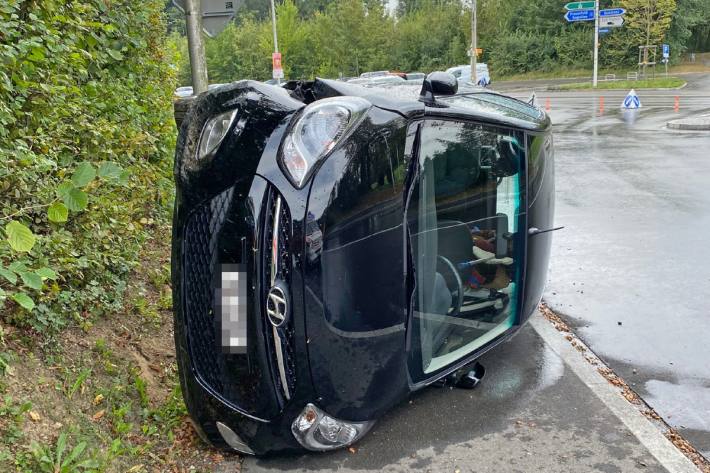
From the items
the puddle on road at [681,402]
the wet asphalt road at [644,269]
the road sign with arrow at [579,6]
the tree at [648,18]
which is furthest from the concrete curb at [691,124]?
the tree at [648,18]

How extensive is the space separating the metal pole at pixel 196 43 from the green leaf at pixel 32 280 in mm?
4863

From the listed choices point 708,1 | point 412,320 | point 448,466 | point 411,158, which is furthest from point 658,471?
point 708,1

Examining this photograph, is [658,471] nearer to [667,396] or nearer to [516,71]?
[667,396]

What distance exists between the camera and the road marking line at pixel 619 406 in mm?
3066

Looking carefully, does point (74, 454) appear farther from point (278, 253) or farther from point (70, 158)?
point (70, 158)

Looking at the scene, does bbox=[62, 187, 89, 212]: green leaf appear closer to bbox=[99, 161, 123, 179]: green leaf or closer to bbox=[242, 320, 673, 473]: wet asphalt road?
bbox=[99, 161, 123, 179]: green leaf

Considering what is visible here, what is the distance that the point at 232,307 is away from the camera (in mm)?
2809

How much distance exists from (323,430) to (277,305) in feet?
2.17

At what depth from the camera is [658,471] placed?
2959mm

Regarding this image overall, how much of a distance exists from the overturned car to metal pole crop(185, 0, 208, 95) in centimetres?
412

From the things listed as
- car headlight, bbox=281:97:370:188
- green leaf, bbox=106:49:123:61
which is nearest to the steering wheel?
car headlight, bbox=281:97:370:188

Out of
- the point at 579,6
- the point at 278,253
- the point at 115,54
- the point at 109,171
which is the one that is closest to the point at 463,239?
the point at 278,253

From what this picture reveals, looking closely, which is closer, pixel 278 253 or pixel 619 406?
pixel 278 253

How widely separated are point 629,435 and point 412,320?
1303 millimetres
